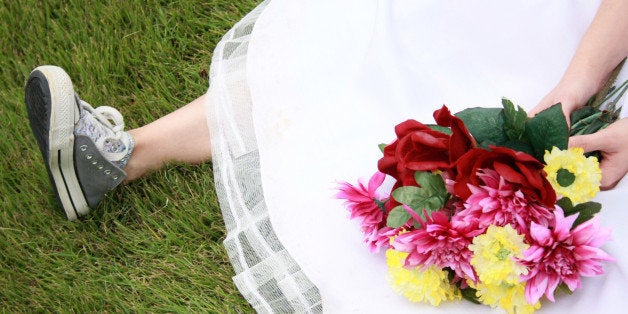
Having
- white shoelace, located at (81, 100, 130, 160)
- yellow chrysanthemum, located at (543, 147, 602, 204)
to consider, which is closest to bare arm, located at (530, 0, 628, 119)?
yellow chrysanthemum, located at (543, 147, 602, 204)

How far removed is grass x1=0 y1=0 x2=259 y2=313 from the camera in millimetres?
1818

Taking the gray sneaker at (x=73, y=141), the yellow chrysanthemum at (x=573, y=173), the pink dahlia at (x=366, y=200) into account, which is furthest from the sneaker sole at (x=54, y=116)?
the yellow chrysanthemum at (x=573, y=173)

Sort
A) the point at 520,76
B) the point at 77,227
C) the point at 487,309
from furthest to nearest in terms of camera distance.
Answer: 1. the point at 77,227
2. the point at 520,76
3. the point at 487,309

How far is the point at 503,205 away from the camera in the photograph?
3.67 feet

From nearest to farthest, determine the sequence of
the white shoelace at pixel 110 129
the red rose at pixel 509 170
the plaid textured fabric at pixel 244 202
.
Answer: the red rose at pixel 509 170, the plaid textured fabric at pixel 244 202, the white shoelace at pixel 110 129

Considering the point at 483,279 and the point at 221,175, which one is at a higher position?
the point at 483,279

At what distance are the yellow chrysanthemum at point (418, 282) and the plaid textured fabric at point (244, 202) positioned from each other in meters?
0.26

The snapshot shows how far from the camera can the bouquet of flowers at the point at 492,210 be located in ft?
3.63

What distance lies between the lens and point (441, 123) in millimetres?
1229

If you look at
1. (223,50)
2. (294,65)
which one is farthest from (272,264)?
(223,50)

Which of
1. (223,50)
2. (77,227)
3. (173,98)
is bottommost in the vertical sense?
(77,227)

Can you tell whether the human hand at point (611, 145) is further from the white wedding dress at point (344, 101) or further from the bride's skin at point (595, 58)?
the white wedding dress at point (344, 101)

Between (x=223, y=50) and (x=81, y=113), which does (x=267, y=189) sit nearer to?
(x=223, y=50)

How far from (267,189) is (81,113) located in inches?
23.1
